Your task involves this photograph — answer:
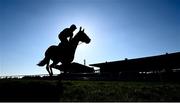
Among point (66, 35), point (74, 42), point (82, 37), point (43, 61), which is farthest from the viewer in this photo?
point (43, 61)

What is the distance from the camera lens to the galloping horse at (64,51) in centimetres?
1160

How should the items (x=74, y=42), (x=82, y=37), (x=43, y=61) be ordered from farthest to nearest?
1. (x=43, y=61)
2. (x=82, y=37)
3. (x=74, y=42)

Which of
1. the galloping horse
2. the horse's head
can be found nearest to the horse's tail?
the galloping horse

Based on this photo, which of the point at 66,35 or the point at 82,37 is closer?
the point at 66,35

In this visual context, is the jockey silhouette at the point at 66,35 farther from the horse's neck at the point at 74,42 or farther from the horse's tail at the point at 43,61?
the horse's tail at the point at 43,61

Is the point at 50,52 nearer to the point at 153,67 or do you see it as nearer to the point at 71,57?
the point at 71,57

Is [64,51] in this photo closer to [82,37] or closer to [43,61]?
[82,37]

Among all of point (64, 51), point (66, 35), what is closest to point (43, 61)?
point (64, 51)

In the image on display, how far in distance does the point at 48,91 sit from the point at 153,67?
3212 cm

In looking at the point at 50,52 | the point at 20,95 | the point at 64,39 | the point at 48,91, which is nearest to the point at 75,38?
the point at 64,39

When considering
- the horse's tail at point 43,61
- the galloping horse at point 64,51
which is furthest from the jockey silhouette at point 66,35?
the horse's tail at point 43,61

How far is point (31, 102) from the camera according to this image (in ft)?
20.3

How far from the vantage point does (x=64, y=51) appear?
11.6m

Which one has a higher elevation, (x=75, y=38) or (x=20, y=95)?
(x=75, y=38)
